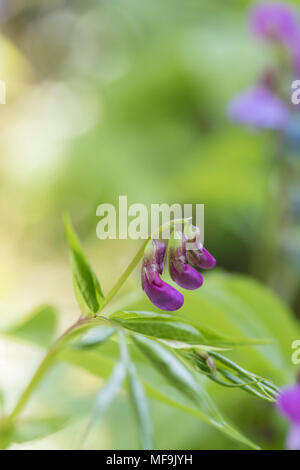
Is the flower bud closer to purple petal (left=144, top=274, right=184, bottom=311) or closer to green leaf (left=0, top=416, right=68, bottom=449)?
purple petal (left=144, top=274, right=184, bottom=311)

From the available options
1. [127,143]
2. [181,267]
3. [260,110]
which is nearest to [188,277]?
[181,267]

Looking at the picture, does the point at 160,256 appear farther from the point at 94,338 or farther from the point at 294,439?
the point at 294,439

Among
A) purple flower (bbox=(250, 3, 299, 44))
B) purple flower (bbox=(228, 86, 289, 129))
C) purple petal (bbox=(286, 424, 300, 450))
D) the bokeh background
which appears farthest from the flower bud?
purple flower (bbox=(250, 3, 299, 44))

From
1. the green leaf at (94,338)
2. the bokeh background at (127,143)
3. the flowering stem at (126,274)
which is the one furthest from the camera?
the bokeh background at (127,143)

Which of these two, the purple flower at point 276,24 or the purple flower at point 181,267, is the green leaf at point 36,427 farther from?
the purple flower at point 276,24

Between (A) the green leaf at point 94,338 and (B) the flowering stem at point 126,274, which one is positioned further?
(A) the green leaf at point 94,338

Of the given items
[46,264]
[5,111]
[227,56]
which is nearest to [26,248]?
[46,264]

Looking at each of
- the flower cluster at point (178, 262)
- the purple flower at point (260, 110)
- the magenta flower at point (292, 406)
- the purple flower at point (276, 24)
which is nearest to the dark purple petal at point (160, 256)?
the flower cluster at point (178, 262)
